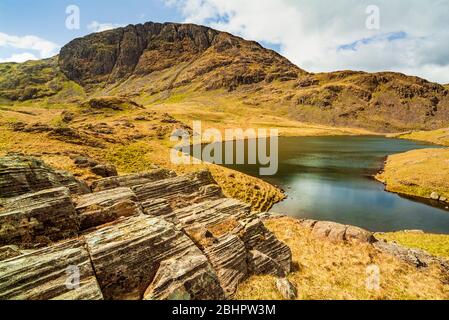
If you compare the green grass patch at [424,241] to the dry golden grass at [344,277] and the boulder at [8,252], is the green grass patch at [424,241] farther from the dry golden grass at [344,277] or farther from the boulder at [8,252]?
the boulder at [8,252]

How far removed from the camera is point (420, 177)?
191 ft

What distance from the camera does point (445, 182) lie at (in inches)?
2100

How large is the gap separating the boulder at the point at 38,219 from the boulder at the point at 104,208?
951 mm

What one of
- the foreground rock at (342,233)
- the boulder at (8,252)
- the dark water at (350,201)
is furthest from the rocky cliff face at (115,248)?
the dark water at (350,201)

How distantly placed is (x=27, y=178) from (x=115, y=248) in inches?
432

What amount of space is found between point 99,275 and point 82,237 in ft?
10.2

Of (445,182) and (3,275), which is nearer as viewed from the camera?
(3,275)

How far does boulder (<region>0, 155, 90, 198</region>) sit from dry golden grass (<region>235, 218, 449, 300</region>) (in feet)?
51.9

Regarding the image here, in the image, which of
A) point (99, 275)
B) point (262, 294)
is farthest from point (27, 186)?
point (262, 294)

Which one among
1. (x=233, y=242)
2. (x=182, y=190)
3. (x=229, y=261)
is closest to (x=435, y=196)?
(x=182, y=190)

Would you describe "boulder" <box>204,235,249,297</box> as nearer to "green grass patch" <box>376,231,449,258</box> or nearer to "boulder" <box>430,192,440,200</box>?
"green grass patch" <box>376,231,449,258</box>

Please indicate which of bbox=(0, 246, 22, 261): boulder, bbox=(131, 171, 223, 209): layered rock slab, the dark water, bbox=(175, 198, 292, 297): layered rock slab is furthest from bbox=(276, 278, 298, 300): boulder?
the dark water

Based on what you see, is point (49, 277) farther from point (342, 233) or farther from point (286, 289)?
point (342, 233)
